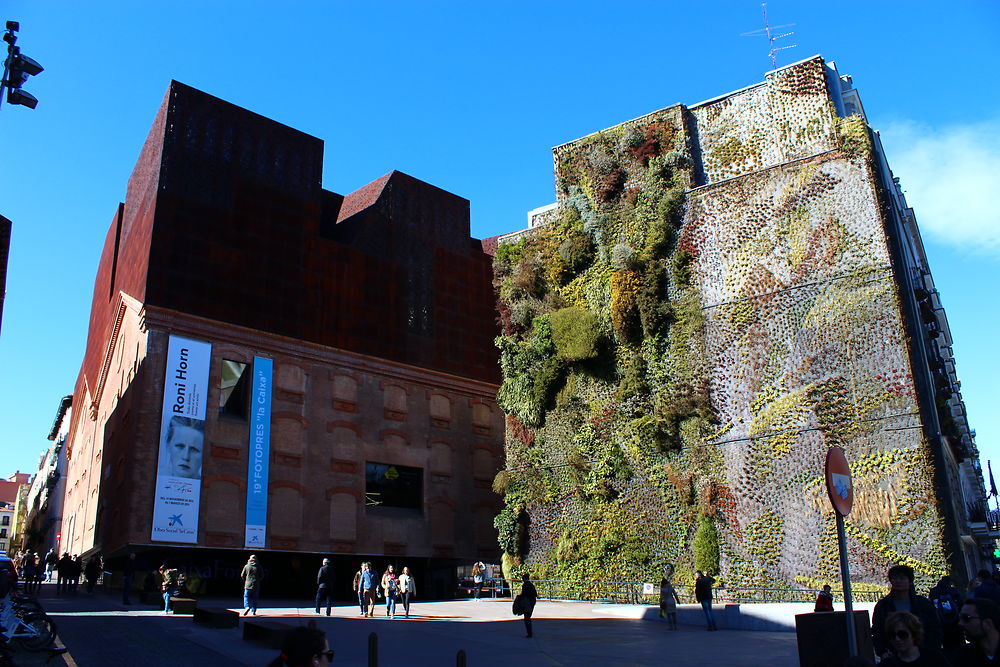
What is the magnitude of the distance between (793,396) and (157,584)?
2426cm

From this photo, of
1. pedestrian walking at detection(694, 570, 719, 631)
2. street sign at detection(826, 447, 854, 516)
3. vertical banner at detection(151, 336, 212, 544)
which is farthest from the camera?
vertical banner at detection(151, 336, 212, 544)

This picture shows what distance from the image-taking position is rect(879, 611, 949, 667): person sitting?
499cm

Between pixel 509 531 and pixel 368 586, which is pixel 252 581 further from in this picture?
pixel 509 531

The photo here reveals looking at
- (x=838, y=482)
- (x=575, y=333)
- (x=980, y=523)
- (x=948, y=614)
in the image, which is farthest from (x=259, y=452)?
(x=980, y=523)

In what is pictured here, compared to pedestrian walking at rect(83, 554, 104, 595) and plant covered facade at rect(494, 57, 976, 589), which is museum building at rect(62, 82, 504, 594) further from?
plant covered facade at rect(494, 57, 976, 589)

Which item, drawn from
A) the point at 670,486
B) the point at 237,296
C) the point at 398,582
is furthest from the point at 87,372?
the point at 670,486

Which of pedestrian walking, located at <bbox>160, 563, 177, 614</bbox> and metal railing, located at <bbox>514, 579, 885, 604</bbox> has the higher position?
pedestrian walking, located at <bbox>160, 563, 177, 614</bbox>

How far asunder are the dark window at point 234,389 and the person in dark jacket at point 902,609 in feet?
96.5

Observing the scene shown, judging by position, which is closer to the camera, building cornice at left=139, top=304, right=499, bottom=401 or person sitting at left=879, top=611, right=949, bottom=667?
person sitting at left=879, top=611, right=949, bottom=667

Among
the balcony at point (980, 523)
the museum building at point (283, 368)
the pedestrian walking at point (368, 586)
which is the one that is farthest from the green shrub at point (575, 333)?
the balcony at point (980, 523)

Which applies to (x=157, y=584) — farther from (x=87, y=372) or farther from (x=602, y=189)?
(x=87, y=372)

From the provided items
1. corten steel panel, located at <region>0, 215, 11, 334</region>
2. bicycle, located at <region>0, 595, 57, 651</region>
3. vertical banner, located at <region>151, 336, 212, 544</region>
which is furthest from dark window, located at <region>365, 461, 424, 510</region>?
bicycle, located at <region>0, 595, 57, 651</region>

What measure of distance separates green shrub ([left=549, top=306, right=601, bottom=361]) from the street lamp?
22878mm

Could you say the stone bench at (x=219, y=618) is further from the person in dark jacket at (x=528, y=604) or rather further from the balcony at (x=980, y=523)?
the balcony at (x=980, y=523)
